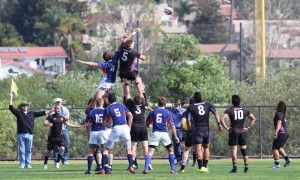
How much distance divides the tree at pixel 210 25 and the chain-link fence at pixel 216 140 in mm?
94046

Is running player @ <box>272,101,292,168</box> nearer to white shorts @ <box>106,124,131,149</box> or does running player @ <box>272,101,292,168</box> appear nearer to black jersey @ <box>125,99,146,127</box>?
black jersey @ <box>125,99,146,127</box>

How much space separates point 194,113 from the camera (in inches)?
1150

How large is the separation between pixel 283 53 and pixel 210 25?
22510 mm

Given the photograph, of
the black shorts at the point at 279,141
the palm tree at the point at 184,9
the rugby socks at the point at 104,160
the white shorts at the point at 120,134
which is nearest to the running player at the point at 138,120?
the rugby socks at the point at 104,160

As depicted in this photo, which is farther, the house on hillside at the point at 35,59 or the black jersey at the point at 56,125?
the house on hillside at the point at 35,59

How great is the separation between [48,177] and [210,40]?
11073 centimetres

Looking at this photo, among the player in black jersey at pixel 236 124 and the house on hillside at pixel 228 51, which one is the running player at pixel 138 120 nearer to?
the player in black jersey at pixel 236 124

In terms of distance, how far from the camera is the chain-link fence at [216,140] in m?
42.6

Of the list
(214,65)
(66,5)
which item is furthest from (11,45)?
(214,65)

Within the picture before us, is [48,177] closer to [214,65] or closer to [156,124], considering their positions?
[156,124]

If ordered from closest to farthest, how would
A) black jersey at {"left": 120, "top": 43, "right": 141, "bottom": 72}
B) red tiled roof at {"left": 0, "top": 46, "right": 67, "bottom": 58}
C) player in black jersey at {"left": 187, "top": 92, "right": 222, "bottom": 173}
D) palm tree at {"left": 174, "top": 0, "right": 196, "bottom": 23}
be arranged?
player in black jersey at {"left": 187, "top": 92, "right": 222, "bottom": 173}
black jersey at {"left": 120, "top": 43, "right": 141, "bottom": 72}
red tiled roof at {"left": 0, "top": 46, "right": 67, "bottom": 58}
palm tree at {"left": 174, "top": 0, "right": 196, "bottom": 23}

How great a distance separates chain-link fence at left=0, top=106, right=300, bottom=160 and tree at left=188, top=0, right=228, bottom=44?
3703 inches

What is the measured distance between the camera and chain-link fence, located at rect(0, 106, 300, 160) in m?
42.6

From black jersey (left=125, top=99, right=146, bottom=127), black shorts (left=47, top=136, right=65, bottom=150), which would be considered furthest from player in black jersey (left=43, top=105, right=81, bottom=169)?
black jersey (left=125, top=99, right=146, bottom=127)
